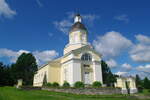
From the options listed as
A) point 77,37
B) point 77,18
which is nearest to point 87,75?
point 77,37

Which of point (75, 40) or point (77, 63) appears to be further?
point (75, 40)

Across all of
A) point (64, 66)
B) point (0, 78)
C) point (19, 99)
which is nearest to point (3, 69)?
point (0, 78)

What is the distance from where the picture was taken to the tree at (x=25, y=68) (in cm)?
5869

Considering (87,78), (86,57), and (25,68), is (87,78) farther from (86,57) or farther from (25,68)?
(25,68)

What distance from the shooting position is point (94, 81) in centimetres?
3578

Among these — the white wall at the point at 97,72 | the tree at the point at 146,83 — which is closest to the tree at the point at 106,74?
the tree at the point at 146,83

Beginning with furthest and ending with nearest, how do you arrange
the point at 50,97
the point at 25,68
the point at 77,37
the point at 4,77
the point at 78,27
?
the point at 25,68 → the point at 4,77 → the point at 78,27 → the point at 77,37 → the point at 50,97

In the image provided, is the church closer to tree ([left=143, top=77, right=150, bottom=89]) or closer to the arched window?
the arched window

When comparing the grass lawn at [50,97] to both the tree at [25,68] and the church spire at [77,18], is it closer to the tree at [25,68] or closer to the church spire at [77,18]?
the church spire at [77,18]

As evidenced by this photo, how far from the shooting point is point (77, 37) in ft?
133

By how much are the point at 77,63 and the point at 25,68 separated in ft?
107

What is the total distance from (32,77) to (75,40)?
Answer: 2632 centimetres

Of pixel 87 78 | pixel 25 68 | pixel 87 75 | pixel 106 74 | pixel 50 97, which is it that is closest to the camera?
pixel 50 97

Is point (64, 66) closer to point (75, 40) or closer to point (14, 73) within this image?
point (75, 40)
